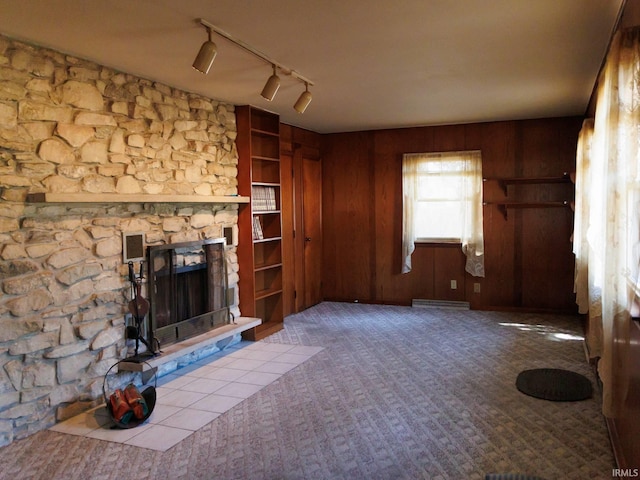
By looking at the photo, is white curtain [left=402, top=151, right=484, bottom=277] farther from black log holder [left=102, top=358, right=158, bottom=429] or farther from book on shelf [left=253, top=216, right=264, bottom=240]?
black log holder [left=102, top=358, right=158, bottom=429]

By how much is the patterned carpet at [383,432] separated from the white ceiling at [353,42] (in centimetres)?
242

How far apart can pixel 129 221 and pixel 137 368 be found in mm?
1108

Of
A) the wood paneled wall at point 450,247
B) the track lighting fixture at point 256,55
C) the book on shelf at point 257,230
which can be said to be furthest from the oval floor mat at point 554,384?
the book on shelf at point 257,230

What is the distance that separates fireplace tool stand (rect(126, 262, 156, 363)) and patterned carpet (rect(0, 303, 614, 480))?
0.79 m

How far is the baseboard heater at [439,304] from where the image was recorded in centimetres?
647

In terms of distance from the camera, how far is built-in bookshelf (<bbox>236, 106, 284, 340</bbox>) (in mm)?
5082

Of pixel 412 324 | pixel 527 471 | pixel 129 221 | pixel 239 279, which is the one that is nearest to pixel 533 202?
pixel 412 324

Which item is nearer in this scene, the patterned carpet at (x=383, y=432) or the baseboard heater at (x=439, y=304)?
the patterned carpet at (x=383, y=432)

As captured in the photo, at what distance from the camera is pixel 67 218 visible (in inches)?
131

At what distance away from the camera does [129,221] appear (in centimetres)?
381

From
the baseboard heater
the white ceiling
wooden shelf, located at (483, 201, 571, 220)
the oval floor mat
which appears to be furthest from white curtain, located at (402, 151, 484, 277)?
the oval floor mat

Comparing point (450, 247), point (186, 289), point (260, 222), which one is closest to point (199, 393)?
point (186, 289)

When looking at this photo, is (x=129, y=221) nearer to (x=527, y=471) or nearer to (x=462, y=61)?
(x=462, y=61)

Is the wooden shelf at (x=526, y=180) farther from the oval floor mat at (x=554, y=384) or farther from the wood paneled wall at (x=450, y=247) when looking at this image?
the oval floor mat at (x=554, y=384)
